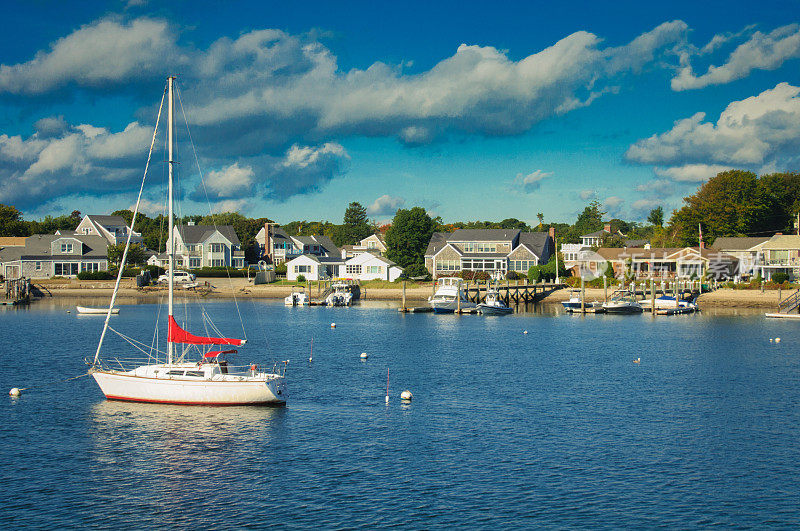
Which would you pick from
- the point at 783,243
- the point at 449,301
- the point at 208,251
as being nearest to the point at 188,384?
the point at 449,301

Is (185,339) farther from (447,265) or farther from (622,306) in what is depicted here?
(447,265)

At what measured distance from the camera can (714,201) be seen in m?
133

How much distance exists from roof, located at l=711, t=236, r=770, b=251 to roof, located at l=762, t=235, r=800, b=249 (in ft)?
9.18

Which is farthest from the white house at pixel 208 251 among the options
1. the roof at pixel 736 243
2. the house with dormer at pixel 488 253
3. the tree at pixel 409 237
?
the roof at pixel 736 243

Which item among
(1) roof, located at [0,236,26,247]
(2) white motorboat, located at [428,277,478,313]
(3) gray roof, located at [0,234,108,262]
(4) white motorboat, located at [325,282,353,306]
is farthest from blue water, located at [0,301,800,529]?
(1) roof, located at [0,236,26,247]

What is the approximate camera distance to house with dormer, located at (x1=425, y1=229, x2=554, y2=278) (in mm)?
129250

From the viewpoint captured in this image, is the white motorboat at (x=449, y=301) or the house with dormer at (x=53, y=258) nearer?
the white motorboat at (x=449, y=301)

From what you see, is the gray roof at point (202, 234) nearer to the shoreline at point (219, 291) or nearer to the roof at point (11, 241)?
the shoreline at point (219, 291)

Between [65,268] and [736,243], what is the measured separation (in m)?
120

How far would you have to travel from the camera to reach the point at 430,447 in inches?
1149

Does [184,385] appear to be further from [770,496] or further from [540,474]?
[770,496]

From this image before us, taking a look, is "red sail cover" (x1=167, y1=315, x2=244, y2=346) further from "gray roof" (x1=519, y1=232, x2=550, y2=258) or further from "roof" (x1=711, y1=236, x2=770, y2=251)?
"roof" (x1=711, y1=236, x2=770, y2=251)

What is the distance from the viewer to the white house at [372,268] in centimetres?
12850

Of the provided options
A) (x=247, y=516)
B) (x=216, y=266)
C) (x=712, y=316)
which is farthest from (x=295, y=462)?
(x=216, y=266)
